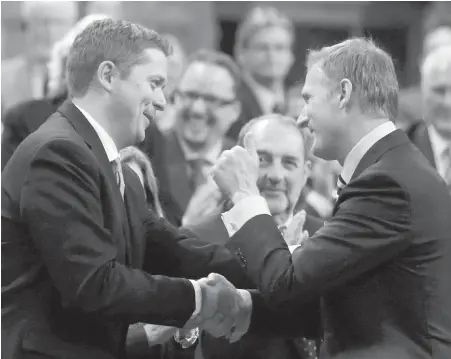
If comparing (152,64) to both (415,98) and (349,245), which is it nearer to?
(349,245)

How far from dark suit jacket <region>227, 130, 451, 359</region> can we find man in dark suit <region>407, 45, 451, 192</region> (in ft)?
7.73

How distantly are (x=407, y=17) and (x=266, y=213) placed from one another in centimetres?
812

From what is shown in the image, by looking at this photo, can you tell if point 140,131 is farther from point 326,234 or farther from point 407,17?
point 407,17

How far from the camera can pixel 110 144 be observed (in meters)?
3.15

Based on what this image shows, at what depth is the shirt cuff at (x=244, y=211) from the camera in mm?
3156

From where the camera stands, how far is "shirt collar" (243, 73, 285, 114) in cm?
666

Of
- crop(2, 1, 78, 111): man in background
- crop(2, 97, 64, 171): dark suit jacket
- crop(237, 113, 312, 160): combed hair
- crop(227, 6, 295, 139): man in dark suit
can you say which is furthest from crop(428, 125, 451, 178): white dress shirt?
crop(2, 1, 78, 111): man in background

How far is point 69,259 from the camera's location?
2.88 meters

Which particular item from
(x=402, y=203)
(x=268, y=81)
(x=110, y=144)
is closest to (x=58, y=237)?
(x=110, y=144)

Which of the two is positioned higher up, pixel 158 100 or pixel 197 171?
pixel 158 100

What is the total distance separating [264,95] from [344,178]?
3663mm

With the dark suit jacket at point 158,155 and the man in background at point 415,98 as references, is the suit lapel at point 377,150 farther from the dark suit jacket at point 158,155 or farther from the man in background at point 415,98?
the man in background at point 415,98

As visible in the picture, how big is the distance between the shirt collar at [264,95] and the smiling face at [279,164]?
2380mm

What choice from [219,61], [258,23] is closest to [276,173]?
[219,61]
